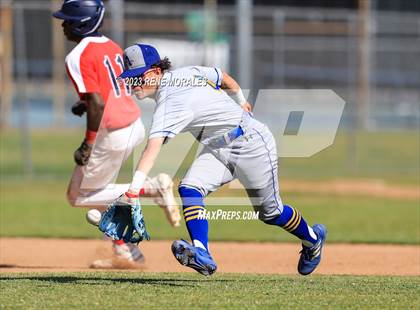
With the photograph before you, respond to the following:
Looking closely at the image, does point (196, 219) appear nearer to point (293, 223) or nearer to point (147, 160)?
point (147, 160)

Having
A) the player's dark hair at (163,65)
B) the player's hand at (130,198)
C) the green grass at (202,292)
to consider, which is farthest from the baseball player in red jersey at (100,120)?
the player's hand at (130,198)

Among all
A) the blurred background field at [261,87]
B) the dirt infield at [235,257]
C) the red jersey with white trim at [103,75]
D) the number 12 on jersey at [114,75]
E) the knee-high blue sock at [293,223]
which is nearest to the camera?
the knee-high blue sock at [293,223]

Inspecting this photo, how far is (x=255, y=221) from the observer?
1466 centimetres

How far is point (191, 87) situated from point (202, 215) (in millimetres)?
1007

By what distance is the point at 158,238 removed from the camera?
12039 mm

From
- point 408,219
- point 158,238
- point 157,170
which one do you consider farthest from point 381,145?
point 158,238

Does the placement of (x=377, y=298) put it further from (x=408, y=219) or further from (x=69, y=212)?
(x=69, y=212)

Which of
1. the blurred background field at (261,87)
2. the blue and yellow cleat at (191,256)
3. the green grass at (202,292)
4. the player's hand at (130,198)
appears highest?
the player's hand at (130,198)

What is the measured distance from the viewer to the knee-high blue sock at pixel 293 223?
744cm

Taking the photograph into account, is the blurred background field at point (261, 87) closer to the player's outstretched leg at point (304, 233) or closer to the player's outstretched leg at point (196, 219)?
the player's outstretched leg at point (304, 233)

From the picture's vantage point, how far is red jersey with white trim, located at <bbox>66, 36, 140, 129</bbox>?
8688 mm

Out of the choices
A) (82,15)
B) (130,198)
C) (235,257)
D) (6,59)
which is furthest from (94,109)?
(6,59)

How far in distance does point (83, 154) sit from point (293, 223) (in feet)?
7.19

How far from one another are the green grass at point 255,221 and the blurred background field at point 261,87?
3 cm
